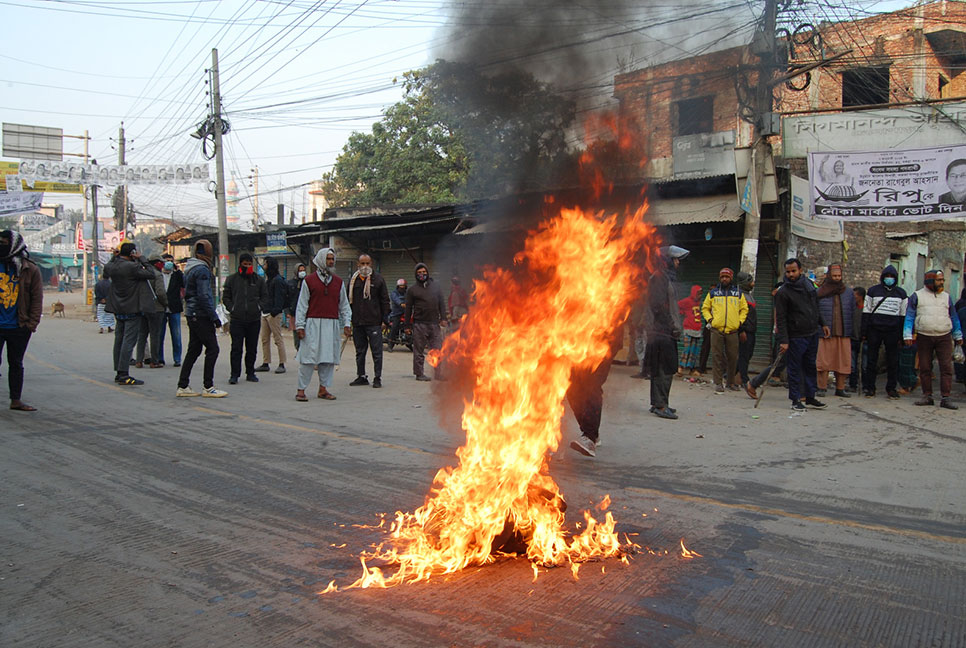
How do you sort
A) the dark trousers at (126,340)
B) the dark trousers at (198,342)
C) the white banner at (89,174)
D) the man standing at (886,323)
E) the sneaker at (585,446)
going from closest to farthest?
the sneaker at (585,446)
the dark trousers at (198,342)
the dark trousers at (126,340)
the man standing at (886,323)
the white banner at (89,174)

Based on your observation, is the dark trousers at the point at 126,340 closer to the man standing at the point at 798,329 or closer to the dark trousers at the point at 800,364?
the man standing at the point at 798,329

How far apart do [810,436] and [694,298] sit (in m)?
5.28

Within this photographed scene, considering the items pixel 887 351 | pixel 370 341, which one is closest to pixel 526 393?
pixel 370 341

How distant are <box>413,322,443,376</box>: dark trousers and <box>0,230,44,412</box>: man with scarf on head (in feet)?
17.3

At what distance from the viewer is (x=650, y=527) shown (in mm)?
4070

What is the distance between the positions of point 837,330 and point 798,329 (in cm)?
186

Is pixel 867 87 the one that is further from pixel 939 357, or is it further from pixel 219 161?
pixel 219 161

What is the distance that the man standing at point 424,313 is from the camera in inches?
433

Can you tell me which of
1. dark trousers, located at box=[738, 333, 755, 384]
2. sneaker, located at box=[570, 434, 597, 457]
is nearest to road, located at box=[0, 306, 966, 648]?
sneaker, located at box=[570, 434, 597, 457]

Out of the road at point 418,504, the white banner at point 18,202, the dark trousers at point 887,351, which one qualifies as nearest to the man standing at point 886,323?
the dark trousers at point 887,351

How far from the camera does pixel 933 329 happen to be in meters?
9.27

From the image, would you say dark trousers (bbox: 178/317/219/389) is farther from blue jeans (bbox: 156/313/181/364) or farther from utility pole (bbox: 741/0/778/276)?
utility pole (bbox: 741/0/778/276)

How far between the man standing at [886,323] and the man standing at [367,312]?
732 centimetres

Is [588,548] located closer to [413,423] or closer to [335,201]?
[413,423]
